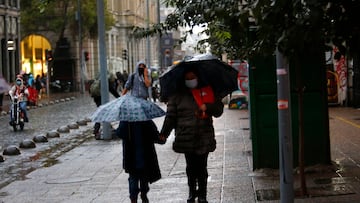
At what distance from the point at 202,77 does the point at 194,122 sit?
0.57 metres

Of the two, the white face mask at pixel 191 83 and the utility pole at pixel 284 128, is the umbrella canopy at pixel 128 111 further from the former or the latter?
the utility pole at pixel 284 128

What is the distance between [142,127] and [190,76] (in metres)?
0.86

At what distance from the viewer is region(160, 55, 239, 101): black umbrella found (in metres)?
7.79

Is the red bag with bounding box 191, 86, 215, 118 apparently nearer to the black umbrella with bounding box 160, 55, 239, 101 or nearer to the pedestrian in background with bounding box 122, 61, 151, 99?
the black umbrella with bounding box 160, 55, 239, 101

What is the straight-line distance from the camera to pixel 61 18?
58.5 metres

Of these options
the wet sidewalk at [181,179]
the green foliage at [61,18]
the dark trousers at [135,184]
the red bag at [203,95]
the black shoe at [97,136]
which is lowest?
the wet sidewalk at [181,179]

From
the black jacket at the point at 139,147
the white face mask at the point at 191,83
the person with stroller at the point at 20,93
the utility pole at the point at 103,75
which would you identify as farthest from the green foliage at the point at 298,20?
the person with stroller at the point at 20,93

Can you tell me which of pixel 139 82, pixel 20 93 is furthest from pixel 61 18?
pixel 139 82

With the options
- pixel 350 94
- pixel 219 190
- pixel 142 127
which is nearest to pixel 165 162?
pixel 219 190

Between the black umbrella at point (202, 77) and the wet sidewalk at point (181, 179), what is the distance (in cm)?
144

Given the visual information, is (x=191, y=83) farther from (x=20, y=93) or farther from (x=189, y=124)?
(x=20, y=93)

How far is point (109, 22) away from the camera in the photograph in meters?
58.5

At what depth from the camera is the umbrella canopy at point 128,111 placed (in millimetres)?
7539

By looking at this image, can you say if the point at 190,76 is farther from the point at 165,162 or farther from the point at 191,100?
the point at 165,162
